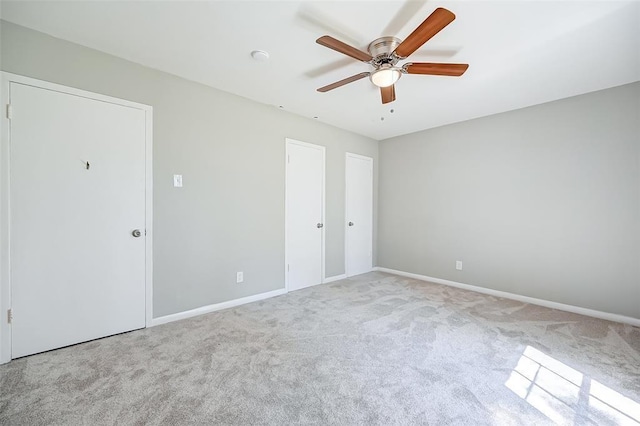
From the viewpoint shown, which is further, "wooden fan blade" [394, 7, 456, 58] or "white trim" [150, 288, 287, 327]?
"white trim" [150, 288, 287, 327]

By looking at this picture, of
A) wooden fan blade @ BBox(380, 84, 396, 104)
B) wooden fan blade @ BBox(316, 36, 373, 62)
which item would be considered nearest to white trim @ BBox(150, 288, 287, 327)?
wooden fan blade @ BBox(380, 84, 396, 104)

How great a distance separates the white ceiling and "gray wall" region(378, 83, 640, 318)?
0.41 metres

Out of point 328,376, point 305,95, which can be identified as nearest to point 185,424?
point 328,376

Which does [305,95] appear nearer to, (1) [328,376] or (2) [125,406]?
(1) [328,376]

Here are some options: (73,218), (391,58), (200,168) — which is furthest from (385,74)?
(73,218)

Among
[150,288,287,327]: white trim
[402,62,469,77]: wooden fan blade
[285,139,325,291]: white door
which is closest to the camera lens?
[402,62,469,77]: wooden fan blade

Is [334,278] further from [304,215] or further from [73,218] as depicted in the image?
[73,218]

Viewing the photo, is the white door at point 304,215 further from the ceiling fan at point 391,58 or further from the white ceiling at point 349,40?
the ceiling fan at point 391,58

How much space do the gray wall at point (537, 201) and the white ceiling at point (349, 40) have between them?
415 millimetres

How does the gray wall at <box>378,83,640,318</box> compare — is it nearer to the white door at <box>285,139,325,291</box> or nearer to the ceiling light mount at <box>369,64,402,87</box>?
the white door at <box>285,139,325,291</box>

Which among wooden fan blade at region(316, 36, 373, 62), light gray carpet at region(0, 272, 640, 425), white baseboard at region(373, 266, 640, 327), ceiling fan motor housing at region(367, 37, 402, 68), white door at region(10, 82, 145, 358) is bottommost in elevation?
light gray carpet at region(0, 272, 640, 425)

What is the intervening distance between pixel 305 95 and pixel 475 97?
203 centimetres

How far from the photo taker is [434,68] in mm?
2068

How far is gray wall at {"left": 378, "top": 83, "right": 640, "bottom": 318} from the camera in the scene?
283cm
